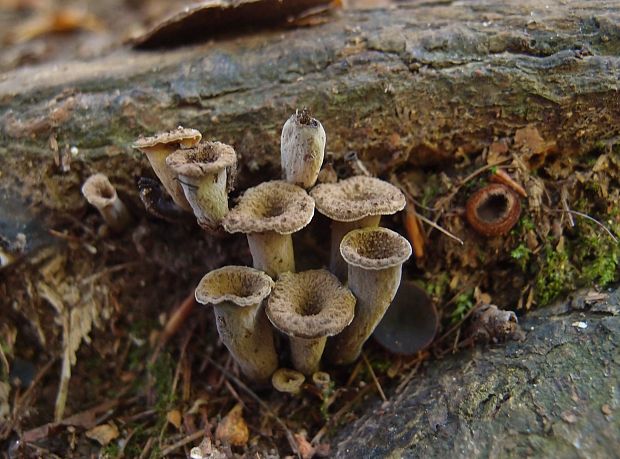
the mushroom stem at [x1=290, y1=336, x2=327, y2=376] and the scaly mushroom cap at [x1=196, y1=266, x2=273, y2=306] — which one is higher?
the scaly mushroom cap at [x1=196, y1=266, x2=273, y2=306]

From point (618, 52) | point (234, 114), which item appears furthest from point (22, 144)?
point (618, 52)

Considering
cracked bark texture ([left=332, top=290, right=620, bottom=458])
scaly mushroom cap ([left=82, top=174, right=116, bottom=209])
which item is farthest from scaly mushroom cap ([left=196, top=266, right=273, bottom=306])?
cracked bark texture ([left=332, top=290, right=620, bottom=458])

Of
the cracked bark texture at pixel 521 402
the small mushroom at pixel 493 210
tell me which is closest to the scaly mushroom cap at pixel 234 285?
the cracked bark texture at pixel 521 402

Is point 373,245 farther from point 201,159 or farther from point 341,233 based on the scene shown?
point 201,159

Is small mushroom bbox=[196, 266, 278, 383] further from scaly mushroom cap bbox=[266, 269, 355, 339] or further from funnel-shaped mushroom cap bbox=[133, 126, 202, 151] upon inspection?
A: funnel-shaped mushroom cap bbox=[133, 126, 202, 151]

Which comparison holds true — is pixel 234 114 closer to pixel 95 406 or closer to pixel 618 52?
pixel 95 406

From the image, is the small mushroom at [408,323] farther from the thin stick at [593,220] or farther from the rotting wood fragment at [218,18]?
A: the rotting wood fragment at [218,18]

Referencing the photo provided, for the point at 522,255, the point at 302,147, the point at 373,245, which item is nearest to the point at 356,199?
the point at 373,245
